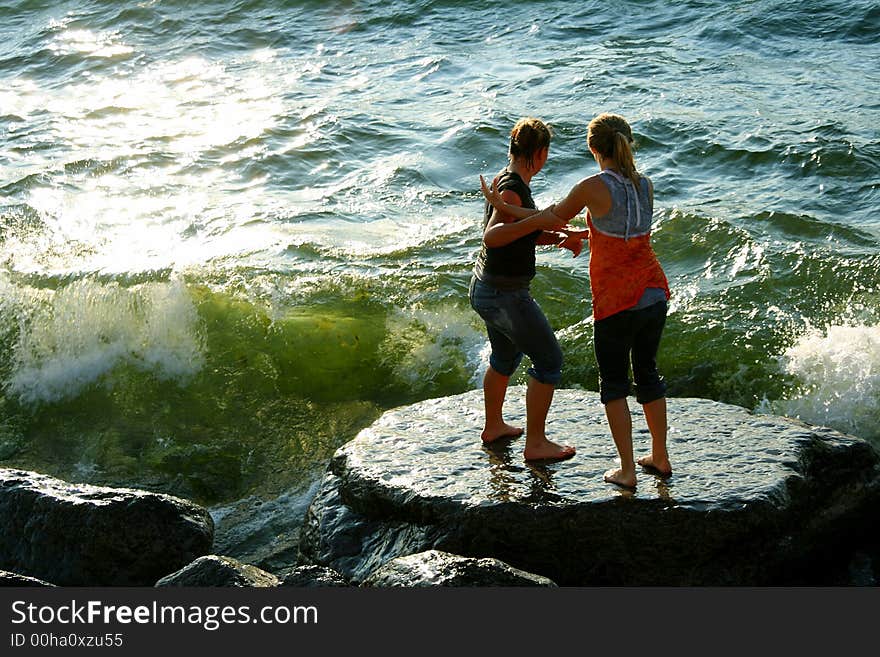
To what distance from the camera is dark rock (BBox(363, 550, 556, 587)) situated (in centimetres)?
494

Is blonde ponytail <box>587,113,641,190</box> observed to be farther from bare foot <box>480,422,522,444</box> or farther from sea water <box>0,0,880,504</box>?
sea water <box>0,0,880,504</box>

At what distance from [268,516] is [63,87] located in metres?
12.0

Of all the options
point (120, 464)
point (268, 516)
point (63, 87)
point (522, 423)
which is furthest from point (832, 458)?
point (63, 87)

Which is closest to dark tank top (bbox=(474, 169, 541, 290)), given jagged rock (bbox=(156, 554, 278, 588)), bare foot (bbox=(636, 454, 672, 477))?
bare foot (bbox=(636, 454, 672, 477))

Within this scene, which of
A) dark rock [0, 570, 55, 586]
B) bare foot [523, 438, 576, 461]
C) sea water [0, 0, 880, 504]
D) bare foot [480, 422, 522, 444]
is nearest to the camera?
dark rock [0, 570, 55, 586]

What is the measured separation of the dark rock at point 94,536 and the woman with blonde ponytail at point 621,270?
258 centimetres

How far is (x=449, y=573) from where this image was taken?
196 inches

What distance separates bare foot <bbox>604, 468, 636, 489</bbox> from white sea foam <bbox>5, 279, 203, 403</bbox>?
4.63m

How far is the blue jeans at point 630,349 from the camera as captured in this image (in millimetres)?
5426

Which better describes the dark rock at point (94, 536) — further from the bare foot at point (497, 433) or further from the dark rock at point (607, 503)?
the bare foot at point (497, 433)

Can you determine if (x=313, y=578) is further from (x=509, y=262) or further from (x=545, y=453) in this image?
(x=509, y=262)

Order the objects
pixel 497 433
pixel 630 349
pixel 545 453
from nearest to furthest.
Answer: pixel 630 349 → pixel 545 453 → pixel 497 433

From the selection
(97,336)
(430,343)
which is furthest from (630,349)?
(97,336)

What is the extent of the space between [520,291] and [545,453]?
2.98 ft
